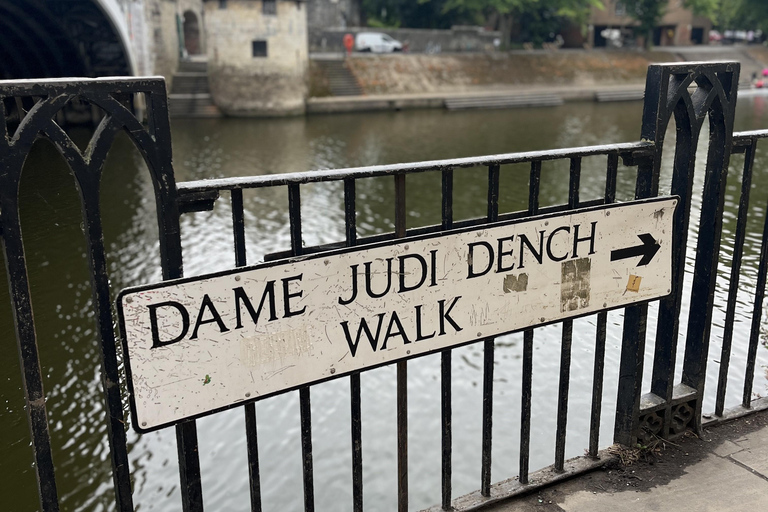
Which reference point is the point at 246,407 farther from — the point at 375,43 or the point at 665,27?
the point at 665,27

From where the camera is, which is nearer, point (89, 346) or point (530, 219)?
point (530, 219)

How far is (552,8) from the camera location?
3947cm

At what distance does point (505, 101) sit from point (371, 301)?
2948 centimetres

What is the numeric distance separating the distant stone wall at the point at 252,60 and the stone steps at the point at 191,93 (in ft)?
1.72

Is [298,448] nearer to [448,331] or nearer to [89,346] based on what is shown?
[89,346]

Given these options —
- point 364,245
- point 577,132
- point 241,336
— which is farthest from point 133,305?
point 577,132

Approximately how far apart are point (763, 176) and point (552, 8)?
2876 cm

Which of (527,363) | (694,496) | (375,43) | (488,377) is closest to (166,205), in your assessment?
(488,377)

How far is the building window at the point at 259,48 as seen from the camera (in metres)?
28.5

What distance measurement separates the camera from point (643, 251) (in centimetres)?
265

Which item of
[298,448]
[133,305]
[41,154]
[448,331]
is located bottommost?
[298,448]

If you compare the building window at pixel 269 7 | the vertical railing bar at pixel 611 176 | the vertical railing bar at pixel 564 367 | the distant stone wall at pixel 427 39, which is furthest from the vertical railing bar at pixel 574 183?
the distant stone wall at pixel 427 39

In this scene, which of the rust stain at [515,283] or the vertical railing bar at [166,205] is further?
the rust stain at [515,283]

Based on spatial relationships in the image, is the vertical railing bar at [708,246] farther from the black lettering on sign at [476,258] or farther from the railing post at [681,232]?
the black lettering on sign at [476,258]
